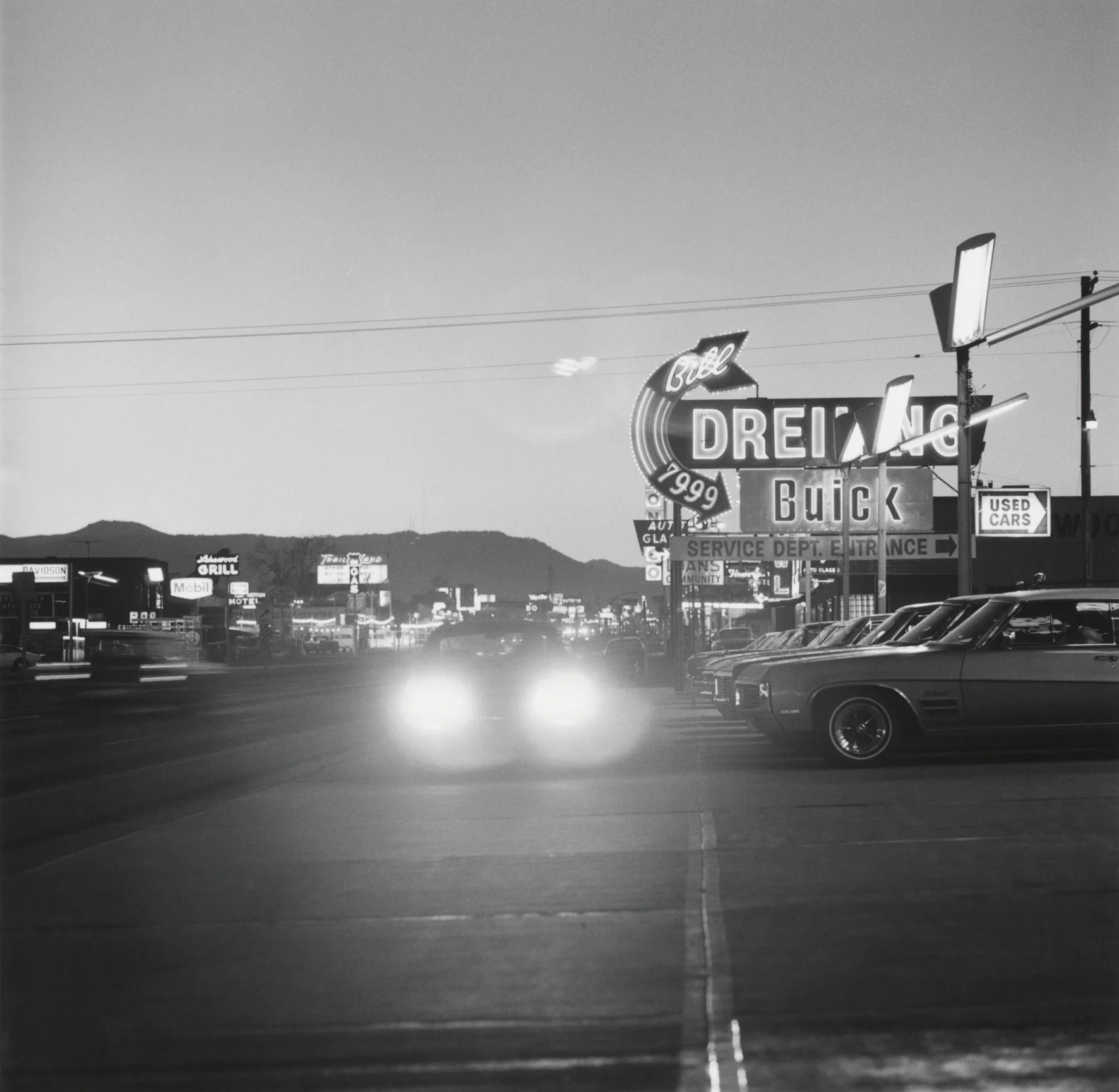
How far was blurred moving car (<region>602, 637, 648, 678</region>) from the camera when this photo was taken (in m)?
48.1

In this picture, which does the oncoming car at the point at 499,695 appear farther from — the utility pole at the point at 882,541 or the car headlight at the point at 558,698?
the utility pole at the point at 882,541

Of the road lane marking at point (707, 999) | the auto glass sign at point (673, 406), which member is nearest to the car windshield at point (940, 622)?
the road lane marking at point (707, 999)

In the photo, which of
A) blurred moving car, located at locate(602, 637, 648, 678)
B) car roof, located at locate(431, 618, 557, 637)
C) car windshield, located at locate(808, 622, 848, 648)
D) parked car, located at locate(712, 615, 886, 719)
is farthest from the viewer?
blurred moving car, located at locate(602, 637, 648, 678)

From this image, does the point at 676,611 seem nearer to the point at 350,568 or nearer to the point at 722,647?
the point at 722,647

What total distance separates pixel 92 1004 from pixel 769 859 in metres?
4.05

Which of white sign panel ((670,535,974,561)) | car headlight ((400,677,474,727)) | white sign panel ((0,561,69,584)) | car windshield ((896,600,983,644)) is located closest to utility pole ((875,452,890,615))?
white sign panel ((670,535,974,561))

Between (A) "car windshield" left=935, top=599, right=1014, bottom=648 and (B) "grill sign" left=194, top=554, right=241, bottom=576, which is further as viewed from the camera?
(B) "grill sign" left=194, top=554, right=241, bottom=576

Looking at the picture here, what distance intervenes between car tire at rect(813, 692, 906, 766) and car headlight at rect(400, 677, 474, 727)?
6.45 m

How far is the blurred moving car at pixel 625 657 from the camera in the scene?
4809 cm

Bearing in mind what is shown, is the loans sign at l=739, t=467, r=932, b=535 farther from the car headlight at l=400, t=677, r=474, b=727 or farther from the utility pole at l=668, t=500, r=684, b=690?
the car headlight at l=400, t=677, r=474, b=727

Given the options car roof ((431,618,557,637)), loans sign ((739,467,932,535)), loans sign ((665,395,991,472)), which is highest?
loans sign ((665,395,991,472))

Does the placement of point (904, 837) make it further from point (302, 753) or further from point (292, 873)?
point (302, 753)

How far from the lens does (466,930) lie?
21.4 ft

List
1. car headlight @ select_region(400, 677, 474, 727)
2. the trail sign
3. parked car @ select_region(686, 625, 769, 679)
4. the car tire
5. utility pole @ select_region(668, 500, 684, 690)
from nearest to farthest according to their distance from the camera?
the car tire
car headlight @ select_region(400, 677, 474, 727)
parked car @ select_region(686, 625, 769, 679)
utility pole @ select_region(668, 500, 684, 690)
the trail sign
